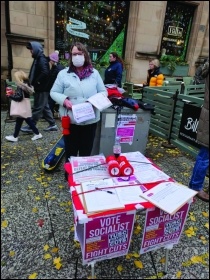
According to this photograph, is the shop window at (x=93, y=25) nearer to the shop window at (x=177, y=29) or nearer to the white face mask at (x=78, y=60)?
the shop window at (x=177, y=29)

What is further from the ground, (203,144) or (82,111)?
(82,111)

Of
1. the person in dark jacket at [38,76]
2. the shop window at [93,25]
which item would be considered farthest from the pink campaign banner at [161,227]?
the shop window at [93,25]

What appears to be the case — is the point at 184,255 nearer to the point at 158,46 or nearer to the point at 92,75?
the point at 92,75

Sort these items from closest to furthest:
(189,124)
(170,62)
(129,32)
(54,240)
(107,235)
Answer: (107,235)
(54,240)
(189,124)
(129,32)
(170,62)

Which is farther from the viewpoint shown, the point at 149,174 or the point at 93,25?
the point at 93,25

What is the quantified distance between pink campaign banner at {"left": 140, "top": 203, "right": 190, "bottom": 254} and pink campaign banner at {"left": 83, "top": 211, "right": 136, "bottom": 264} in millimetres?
150

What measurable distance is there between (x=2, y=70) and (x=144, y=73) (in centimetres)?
558

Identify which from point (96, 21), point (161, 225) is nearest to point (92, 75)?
point (161, 225)

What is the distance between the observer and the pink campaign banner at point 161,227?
182cm

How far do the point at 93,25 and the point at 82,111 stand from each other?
7.22m

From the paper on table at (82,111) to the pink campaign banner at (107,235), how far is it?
134 cm

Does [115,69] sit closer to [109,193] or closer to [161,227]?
[109,193]

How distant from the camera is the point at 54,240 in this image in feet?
7.70

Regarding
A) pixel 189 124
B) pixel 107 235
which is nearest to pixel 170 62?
pixel 189 124
